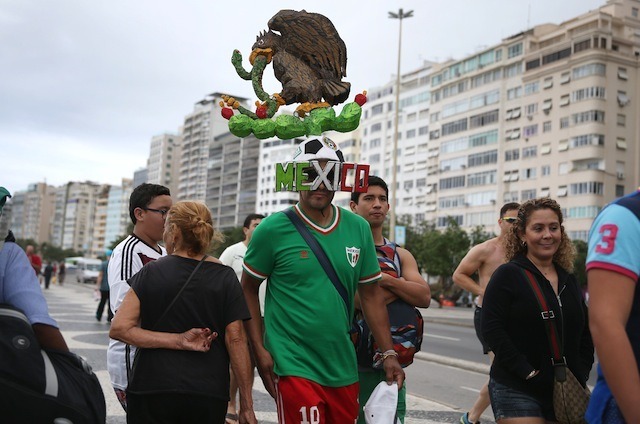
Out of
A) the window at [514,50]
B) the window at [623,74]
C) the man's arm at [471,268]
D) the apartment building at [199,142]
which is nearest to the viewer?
the man's arm at [471,268]

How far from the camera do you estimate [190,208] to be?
4055 mm

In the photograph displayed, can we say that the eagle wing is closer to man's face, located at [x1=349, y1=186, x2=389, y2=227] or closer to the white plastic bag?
man's face, located at [x1=349, y1=186, x2=389, y2=227]

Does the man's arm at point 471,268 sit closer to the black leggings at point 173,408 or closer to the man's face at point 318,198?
the man's face at point 318,198

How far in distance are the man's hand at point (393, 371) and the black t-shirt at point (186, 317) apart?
2.97 feet

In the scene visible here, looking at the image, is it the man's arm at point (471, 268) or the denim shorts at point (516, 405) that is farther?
the man's arm at point (471, 268)

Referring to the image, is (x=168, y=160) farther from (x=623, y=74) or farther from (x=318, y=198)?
(x=318, y=198)

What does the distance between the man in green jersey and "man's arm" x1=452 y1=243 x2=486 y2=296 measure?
2952mm

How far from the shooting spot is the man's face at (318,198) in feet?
13.6

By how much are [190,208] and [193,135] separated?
17227 cm

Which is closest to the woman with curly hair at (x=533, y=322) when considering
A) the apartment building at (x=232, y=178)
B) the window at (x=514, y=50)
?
the window at (x=514, y=50)

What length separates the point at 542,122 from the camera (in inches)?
3100

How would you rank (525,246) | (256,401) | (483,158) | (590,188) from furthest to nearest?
(483,158) → (590,188) → (256,401) → (525,246)

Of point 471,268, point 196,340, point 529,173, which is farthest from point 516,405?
point 529,173

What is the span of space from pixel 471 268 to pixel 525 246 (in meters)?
2.63
